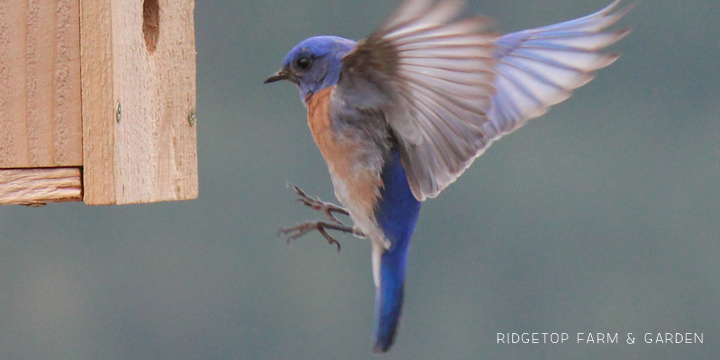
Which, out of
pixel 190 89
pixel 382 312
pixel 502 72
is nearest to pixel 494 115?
pixel 502 72

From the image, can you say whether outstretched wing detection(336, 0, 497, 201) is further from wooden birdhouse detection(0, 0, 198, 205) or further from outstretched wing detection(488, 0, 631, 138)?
wooden birdhouse detection(0, 0, 198, 205)

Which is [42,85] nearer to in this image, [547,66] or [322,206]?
[322,206]

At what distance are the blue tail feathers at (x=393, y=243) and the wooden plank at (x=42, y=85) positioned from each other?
574 mm

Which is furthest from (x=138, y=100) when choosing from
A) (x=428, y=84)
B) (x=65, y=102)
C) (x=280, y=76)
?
(x=428, y=84)

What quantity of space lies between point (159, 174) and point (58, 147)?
0.22 meters

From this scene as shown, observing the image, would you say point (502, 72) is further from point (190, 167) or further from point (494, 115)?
point (190, 167)

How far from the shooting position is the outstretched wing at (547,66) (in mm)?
1629

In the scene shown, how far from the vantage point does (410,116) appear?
1.52m

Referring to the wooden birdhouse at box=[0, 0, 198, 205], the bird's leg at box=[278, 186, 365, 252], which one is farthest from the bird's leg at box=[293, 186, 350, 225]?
the wooden birdhouse at box=[0, 0, 198, 205]

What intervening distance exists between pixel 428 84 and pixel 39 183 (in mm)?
659

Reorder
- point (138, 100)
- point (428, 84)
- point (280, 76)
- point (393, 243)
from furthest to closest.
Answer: point (393, 243) → point (280, 76) → point (138, 100) → point (428, 84)

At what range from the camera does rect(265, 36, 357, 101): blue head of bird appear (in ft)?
5.32

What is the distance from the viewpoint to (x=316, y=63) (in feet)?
5.39

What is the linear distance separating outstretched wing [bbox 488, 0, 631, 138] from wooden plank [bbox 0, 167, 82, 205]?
75 centimetres
